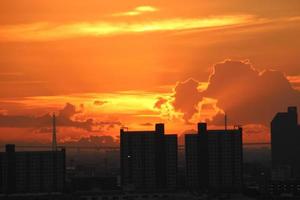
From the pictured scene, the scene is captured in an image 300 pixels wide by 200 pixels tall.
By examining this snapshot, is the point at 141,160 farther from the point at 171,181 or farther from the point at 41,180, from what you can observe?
the point at 41,180

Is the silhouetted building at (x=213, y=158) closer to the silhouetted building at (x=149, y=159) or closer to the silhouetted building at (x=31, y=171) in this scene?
the silhouetted building at (x=149, y=159)

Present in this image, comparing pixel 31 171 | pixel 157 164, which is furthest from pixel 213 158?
pixel 31 171

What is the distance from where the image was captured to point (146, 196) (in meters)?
75.8

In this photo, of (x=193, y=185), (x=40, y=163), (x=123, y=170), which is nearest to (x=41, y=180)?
(x=40, y=163)

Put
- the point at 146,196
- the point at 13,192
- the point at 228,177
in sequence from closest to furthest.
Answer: the point at 146,196 < the point at 13,192 < the point at 228,177

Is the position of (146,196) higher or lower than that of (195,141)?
lower

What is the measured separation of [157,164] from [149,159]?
1473mm

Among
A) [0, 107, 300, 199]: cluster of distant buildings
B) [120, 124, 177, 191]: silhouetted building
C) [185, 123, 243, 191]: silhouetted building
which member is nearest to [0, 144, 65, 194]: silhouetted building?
[0, 107, 300, 199]: cluster of distant buildings

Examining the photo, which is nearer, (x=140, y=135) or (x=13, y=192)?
(x=13, y=192)

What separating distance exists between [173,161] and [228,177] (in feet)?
22.3

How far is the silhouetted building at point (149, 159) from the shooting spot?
95.3m

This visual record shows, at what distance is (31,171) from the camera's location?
310 ft

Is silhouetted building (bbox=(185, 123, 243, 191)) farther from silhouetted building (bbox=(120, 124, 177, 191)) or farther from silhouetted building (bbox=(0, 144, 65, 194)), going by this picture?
silhouetted building (bbox=(0, 144, 65, 194))

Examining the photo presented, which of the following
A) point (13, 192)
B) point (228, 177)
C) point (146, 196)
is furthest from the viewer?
point (228, 177)
